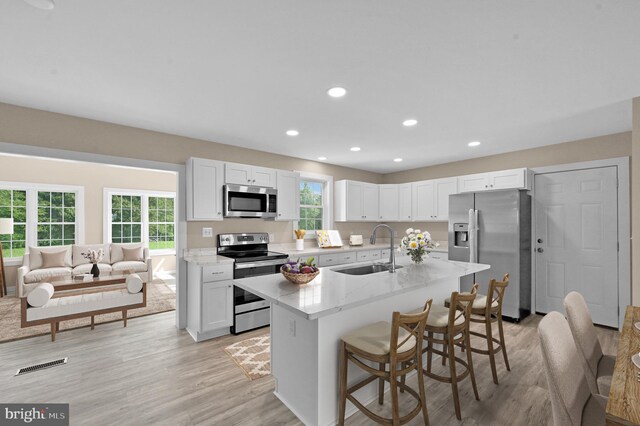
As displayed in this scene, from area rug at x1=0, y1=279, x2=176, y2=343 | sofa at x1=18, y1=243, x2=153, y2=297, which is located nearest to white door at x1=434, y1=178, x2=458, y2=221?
area rug at x1=0, y1=279, x2=176, y2=343

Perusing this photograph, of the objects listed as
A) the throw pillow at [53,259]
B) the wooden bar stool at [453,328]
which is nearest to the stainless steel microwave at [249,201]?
the wooden bar stool at [453,328]

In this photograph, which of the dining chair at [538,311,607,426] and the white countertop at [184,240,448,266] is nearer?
the dining chair at [538,311,607,426]

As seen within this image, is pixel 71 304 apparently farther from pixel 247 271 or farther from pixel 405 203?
pixel 405 203

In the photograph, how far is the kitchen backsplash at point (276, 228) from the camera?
3.87 metres

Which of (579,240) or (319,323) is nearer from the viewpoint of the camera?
(319,323)

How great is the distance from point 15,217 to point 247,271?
216 inches

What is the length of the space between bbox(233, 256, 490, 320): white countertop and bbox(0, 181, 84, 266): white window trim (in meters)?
5.97

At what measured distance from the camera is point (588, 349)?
5.60ft

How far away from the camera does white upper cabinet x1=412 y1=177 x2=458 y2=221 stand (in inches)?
198

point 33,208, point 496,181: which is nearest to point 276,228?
point 496,181

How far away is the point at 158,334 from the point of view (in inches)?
138

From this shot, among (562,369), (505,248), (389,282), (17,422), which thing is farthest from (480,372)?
(17,422)

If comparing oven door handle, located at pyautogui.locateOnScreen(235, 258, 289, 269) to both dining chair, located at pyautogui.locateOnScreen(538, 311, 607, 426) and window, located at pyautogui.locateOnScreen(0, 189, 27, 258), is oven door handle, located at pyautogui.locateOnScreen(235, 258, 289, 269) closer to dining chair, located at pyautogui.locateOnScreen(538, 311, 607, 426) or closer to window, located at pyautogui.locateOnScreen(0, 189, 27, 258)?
dining chair, located at pyautogui.locateOnScreen(538, 311, 607, 426)

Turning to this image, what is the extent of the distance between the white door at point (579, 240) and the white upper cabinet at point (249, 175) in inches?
153
